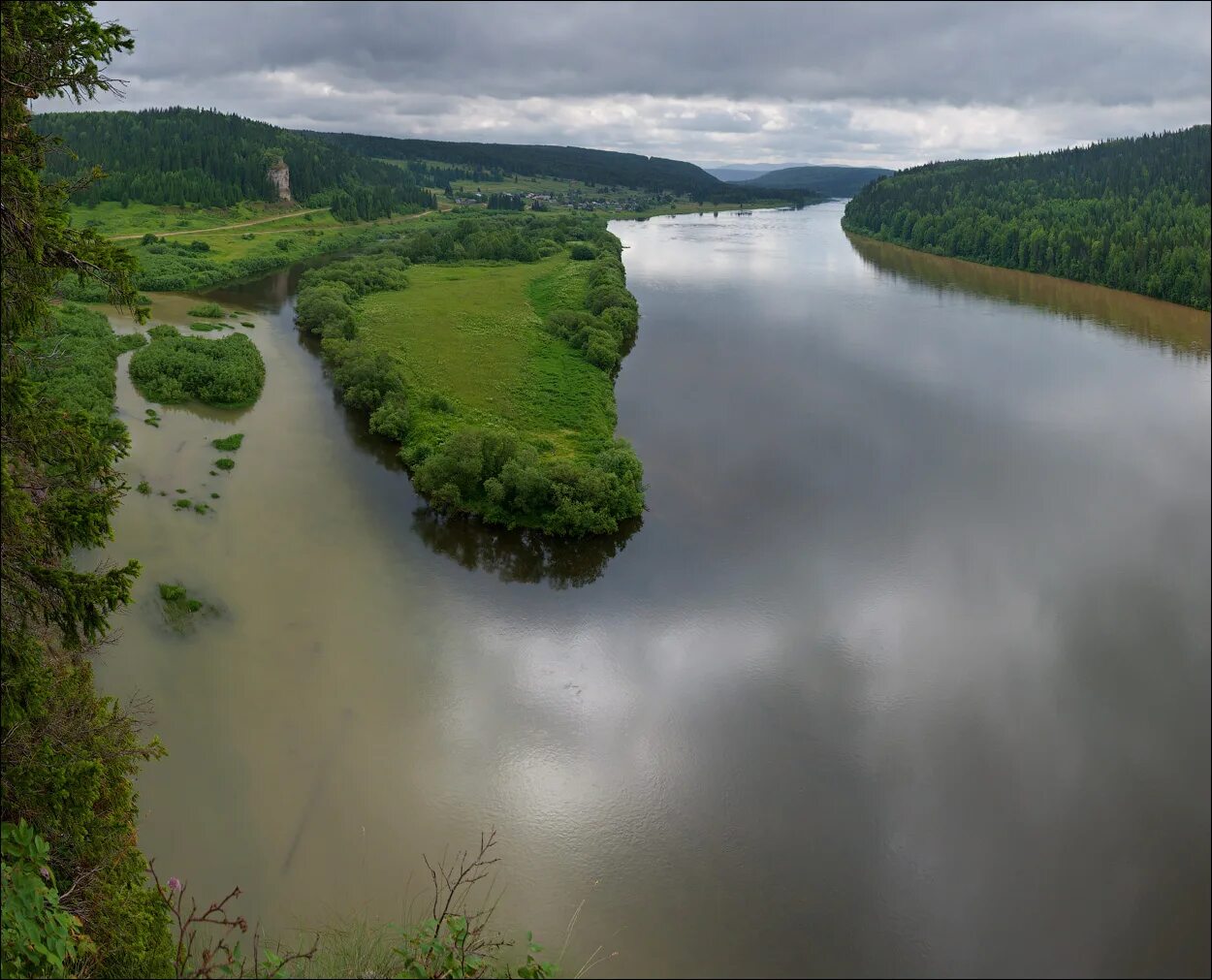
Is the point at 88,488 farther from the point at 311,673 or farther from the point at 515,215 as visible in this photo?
the point at 515,215

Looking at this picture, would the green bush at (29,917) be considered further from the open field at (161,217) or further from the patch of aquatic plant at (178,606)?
the open field at (161,217)

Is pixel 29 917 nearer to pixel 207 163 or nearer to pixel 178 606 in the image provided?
pixel 178 606

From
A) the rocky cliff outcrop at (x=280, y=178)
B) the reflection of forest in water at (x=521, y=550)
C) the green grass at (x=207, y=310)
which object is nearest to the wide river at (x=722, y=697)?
the reflection of forest in water at (x=521, y=550)

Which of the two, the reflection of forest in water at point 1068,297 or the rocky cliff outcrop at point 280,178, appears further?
the rocky cliff outcrop at point 280,178

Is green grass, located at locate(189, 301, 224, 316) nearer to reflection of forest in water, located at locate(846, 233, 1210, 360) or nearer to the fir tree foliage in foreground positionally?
the fir tree foliage in foreground

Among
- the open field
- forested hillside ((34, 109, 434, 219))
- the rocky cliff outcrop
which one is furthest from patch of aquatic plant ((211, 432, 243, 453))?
the rocky cliff outcrop

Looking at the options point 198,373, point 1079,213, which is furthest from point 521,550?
point 1079,213
